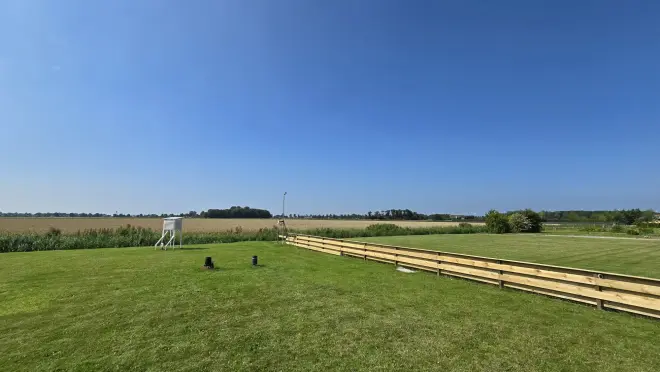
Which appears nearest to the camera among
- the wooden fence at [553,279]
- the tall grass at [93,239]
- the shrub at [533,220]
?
the wooden fence at [553,279]

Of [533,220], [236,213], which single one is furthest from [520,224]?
[236,213]

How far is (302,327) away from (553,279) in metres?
6.02

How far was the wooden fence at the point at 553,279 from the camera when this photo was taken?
5848mm

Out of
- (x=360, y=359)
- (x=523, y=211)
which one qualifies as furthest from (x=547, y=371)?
(x=523, y=211)

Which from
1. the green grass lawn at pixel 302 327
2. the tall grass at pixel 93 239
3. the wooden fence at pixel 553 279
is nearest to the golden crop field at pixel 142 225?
the tall grass at pixel 93 239

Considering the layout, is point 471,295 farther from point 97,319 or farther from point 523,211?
point 523,211

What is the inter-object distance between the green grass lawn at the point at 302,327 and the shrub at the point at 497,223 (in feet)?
113

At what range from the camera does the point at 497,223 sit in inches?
1527

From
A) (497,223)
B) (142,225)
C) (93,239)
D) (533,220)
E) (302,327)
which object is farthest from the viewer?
(142,225)

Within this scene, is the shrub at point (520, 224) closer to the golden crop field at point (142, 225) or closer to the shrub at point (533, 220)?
the shrub at point (533, 220)

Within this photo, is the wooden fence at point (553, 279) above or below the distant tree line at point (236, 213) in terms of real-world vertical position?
below

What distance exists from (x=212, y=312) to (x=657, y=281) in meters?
8.26

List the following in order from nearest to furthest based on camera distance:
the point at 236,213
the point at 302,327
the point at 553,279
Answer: the point at 302,327 < the point at 553,279 < the point at 236,213

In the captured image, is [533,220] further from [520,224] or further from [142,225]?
[142,225]
